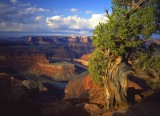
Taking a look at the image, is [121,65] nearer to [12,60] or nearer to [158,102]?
[158,102]

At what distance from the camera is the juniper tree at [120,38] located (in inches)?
741

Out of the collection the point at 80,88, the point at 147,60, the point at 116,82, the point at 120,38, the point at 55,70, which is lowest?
the point at 55,70

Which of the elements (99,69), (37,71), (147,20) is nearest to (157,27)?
(147,20)

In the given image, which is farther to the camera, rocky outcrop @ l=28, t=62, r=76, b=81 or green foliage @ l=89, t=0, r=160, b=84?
rocky outcrop @ l=28, t=62, r=76, b=81

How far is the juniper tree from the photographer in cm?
1881

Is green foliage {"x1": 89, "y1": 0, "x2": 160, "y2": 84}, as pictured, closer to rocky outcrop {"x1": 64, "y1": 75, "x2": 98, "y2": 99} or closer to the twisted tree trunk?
the twisted tree trunk

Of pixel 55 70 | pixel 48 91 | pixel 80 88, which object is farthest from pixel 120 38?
pixel 55 70

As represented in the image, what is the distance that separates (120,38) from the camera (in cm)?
1950

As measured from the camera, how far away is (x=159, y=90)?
23.4 m

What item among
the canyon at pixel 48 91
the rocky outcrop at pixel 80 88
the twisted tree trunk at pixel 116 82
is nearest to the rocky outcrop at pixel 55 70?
the canyon at pixel 48 91

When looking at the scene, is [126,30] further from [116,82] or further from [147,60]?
[116,82]

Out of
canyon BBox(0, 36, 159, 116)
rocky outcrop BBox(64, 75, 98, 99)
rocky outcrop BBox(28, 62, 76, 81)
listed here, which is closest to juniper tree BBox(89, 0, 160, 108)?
canyon BBox(0, 36, 159, 116)

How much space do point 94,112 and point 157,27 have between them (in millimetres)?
9346

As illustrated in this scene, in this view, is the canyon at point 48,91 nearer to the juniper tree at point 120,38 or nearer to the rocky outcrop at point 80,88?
the rocky outcrop at point 80,88
